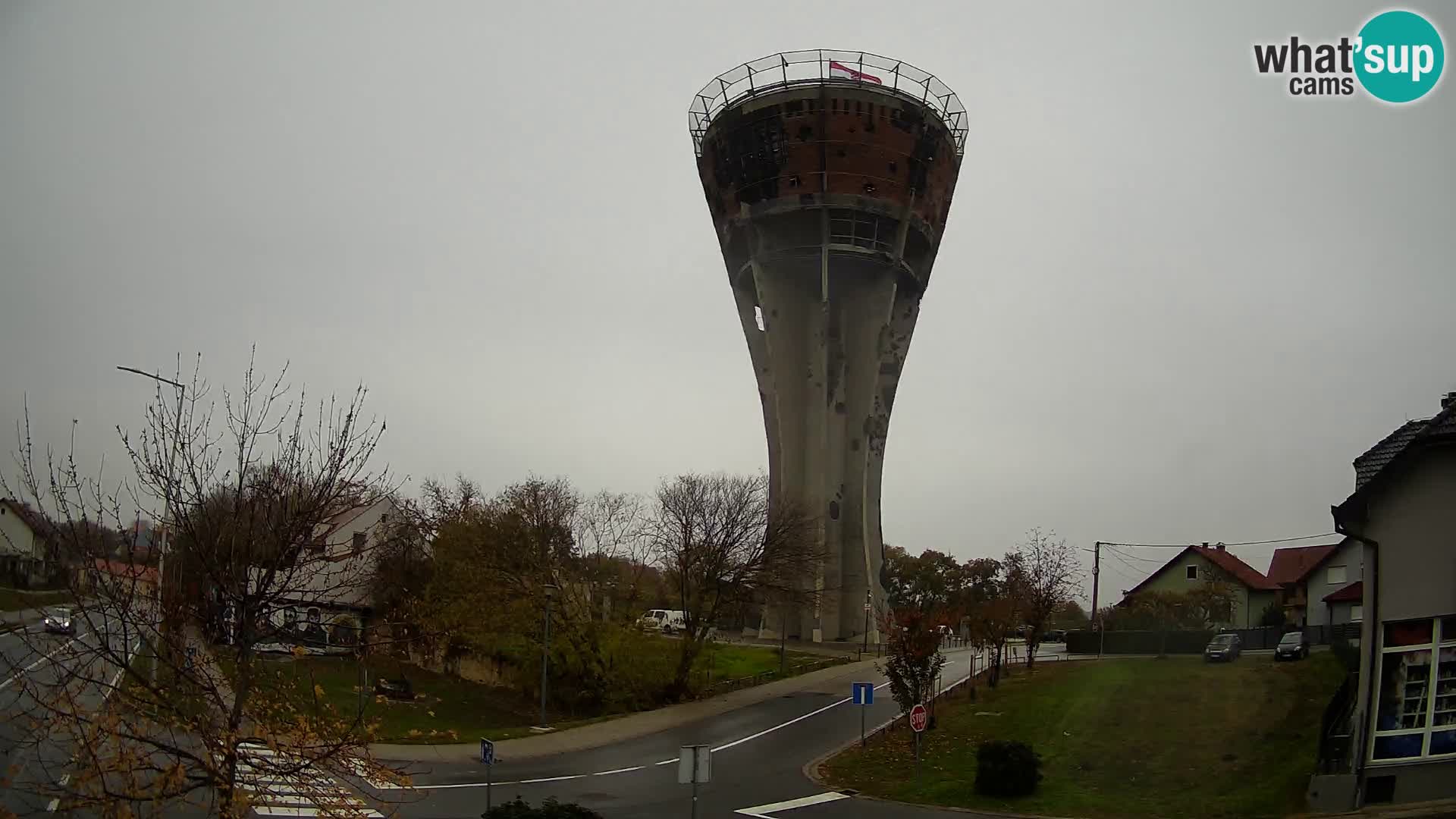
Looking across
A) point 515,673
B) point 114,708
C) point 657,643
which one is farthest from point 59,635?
point 515,673

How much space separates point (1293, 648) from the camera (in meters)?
33.8

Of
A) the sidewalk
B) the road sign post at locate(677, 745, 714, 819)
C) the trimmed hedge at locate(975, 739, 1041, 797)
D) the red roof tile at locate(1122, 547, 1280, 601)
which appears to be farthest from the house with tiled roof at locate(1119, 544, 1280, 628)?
the road sign post at locate(677, 745, 714, 819)

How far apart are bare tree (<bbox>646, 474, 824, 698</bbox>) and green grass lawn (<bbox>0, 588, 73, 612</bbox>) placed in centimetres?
2980

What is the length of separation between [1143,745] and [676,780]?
1108cm

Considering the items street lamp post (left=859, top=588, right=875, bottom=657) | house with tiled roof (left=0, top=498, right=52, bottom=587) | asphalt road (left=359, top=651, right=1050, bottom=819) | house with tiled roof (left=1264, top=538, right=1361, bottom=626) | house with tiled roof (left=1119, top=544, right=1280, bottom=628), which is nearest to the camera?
house with tiled roof (left=0, top=498, right=52, bottom=587)

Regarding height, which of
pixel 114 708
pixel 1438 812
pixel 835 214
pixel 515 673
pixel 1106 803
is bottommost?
pixel 515 673

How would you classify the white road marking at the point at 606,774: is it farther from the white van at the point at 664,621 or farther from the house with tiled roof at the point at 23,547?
the white van at the point at 664,621

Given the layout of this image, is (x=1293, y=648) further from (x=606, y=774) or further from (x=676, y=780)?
(x=606, y=774)

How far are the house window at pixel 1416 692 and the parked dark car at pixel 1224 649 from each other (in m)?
20.8

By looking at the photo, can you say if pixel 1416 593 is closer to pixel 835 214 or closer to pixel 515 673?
pixel 515 673

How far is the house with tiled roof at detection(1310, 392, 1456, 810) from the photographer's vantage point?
50.9ft

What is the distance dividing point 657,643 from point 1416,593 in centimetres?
2694

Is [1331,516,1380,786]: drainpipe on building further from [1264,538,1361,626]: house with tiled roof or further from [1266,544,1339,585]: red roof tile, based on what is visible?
[1266,544,1339,585]: red roof tile

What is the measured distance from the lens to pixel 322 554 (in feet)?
32.8
